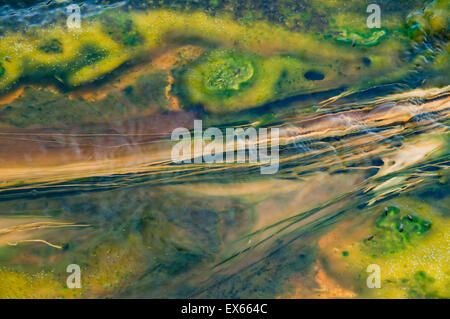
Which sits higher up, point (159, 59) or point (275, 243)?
point (159, 59)

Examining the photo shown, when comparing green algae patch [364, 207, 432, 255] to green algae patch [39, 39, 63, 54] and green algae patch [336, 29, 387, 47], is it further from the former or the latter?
green algae patch [39, 39, 63, 54]

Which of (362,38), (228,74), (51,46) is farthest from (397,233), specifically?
(51,46)

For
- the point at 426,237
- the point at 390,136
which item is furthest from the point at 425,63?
the point at 426,237

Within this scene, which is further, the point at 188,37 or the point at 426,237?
the point at 188,37

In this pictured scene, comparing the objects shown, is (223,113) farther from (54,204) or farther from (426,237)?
(426,237)

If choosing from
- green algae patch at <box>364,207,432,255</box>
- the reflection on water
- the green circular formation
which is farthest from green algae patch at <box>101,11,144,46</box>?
green algae patch at <box>364,207,432,255</box>

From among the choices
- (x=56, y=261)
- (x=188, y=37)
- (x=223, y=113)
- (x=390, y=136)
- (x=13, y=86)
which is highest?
(x=188, y=37)

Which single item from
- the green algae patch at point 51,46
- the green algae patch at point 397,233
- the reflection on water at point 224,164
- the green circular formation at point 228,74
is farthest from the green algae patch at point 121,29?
the green algae patch at point 397,233
